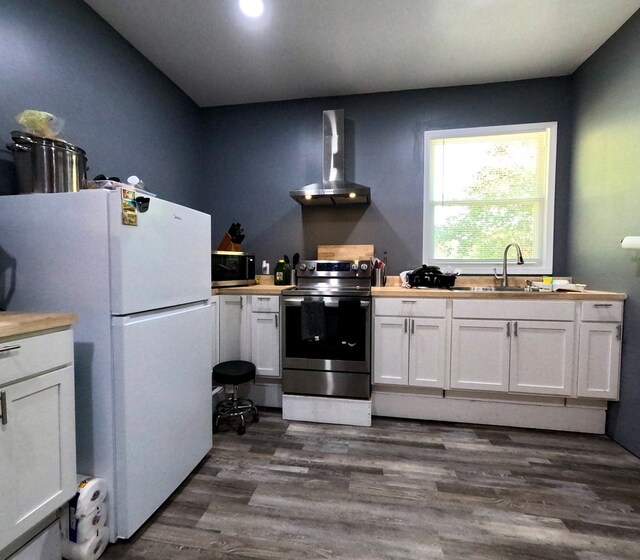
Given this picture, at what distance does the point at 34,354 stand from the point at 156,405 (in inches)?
21.3

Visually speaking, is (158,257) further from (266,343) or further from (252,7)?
(252,7)

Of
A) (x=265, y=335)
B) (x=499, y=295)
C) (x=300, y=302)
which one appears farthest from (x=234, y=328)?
(x=499, y=295)

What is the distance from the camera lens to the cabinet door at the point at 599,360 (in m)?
2.04

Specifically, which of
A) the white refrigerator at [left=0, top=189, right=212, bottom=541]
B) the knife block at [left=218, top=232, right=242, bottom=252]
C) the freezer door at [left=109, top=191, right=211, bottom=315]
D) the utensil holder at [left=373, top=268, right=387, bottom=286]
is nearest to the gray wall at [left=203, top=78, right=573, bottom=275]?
the utensil holder at [left=373, top=268, right=387, bottom=286]

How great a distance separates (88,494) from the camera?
1159 millimetres

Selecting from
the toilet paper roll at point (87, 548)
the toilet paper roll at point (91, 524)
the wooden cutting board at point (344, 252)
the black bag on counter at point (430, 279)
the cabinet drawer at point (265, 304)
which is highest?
the wooden cutting board at point (344, 252)

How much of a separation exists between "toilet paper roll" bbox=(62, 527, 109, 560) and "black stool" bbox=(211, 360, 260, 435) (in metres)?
0.96

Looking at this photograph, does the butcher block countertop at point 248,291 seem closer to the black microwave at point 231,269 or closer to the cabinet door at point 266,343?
the black microwave at point 231,269

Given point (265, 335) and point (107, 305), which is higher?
point (107, 305)

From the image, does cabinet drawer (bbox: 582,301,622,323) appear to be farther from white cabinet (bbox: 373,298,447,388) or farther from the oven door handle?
the oven door handle

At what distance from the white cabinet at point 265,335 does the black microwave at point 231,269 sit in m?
0.30

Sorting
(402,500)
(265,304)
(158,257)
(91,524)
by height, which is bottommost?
(402,500)

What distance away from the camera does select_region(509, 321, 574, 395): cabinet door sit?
2.11 metres

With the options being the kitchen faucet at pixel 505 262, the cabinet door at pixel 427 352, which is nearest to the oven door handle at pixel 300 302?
the cabinet door at pixel 427 352
